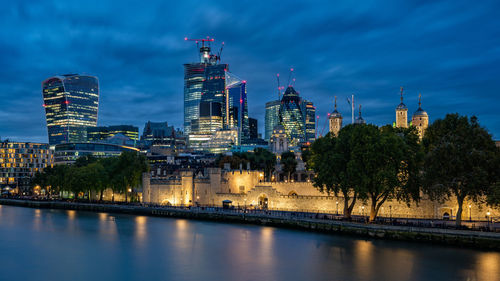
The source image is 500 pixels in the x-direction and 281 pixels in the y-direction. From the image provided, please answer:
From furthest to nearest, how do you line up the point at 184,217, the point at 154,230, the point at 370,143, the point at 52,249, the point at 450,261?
the point at 184,217 → the point at 154,230 → the point at 370,143 → the point at 52,249 → the point at 450,261

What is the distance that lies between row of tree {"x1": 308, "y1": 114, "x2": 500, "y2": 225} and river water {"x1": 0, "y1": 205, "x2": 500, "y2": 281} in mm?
6051

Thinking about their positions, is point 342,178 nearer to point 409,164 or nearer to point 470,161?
point 409,164

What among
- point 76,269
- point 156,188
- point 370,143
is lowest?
point 76,269

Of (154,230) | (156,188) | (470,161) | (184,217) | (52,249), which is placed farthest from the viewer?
(156,188)

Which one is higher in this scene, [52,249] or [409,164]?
[409,164]

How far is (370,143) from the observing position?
173ft

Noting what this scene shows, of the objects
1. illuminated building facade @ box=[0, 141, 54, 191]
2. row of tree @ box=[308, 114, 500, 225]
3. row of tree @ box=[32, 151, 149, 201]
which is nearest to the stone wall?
row of tree @ box=[308, 114, 500, 225]

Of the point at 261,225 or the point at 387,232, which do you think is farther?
the point at 261,225

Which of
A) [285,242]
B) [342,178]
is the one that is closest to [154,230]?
[285,242]

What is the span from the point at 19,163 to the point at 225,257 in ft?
482

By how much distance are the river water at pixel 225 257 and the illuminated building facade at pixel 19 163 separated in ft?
375

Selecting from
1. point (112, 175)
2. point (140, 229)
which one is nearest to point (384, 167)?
point (140, 229)

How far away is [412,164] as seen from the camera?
52.2m

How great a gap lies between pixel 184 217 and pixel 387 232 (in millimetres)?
36611
